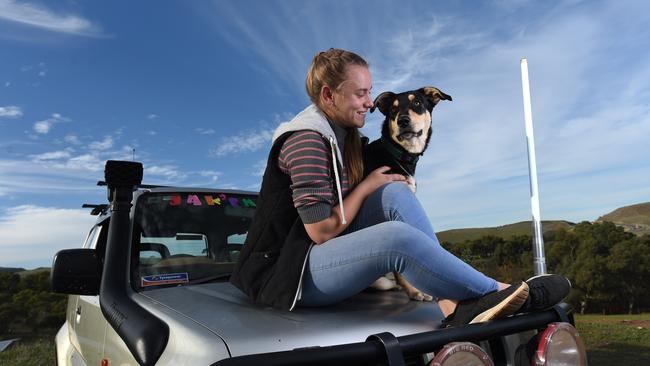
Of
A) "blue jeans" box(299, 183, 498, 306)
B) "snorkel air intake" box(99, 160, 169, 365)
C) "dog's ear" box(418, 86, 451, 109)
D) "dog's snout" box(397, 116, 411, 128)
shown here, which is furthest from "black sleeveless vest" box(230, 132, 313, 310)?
"dog's ear" box(418, 86, 451, 109)

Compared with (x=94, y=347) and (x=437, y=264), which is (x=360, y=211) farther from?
(x=94, y=347)

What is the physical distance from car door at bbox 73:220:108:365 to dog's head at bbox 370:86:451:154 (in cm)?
180

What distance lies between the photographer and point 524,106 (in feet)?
8.96

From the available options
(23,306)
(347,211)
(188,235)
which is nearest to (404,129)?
(347,211)

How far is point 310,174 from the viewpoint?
189 centimetres

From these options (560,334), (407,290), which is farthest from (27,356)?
(560,334)

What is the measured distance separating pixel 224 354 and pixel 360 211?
855 millimetres

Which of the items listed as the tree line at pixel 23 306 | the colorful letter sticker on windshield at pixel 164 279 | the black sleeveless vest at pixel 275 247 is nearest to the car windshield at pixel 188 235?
the colorful letter sticker on windshield at pixel 164 279

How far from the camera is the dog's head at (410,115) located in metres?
2.80

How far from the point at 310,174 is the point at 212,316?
0.62 metres

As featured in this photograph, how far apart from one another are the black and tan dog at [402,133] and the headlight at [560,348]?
81 centimetres

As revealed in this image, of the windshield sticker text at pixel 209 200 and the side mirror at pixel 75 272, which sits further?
the windshield sticker text at pixel 209 200

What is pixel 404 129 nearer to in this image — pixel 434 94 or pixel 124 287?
pixel 434 94

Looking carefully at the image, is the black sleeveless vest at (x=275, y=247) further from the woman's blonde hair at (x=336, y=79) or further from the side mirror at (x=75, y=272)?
the side mirror at (x=75, y=272)
